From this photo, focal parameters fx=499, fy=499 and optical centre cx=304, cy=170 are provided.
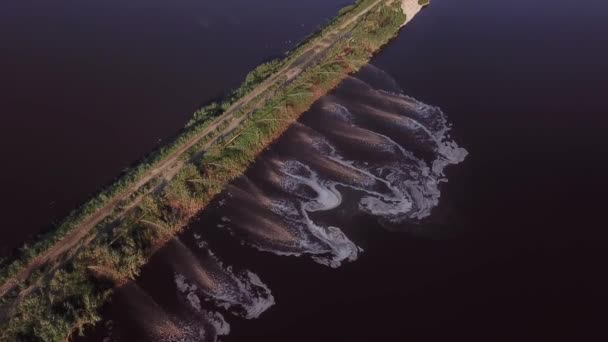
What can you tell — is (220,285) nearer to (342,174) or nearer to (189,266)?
(189,266)

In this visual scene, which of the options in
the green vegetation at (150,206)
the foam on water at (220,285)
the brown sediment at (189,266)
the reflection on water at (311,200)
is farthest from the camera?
the brown sediment at (189,266)

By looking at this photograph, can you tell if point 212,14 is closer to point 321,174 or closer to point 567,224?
point 321,174

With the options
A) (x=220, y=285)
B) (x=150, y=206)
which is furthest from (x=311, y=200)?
(x=150, y=206)

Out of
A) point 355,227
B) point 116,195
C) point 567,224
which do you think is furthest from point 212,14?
point 567,224

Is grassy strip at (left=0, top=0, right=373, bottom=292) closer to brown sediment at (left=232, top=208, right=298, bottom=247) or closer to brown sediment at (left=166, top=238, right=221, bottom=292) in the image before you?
brown sediment at (left=166, top=238, right=221, bottom=292)

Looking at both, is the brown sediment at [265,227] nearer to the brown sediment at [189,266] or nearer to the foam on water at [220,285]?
the foam on water at [220,285]

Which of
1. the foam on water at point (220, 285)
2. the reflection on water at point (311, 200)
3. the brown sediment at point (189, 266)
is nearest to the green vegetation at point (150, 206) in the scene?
the brown sediment at point (189, 266)

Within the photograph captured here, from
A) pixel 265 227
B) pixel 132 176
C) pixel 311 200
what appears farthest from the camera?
pixel 311 200
